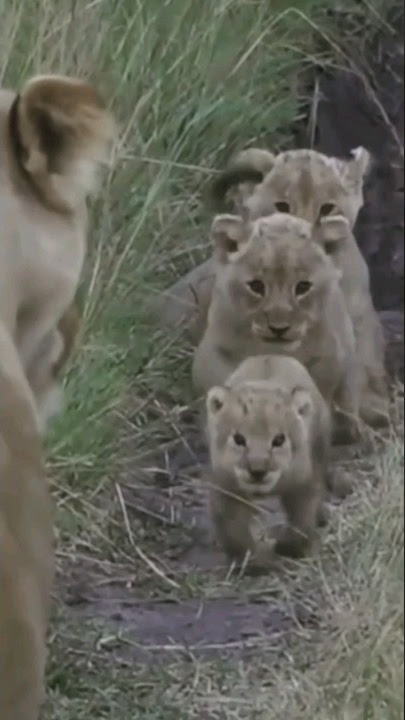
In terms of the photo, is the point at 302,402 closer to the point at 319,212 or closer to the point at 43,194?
the point at 319,212

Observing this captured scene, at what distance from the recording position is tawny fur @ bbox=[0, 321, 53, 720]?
149cm

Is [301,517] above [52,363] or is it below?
below

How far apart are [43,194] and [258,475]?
26 cm

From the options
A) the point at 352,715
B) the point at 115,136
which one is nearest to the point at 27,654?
the point at 352,715

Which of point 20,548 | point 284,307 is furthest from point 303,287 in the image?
point 20,548

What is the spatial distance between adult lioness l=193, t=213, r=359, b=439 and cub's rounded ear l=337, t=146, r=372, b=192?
0.05 metres

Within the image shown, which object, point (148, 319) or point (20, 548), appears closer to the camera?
point (20, 548)

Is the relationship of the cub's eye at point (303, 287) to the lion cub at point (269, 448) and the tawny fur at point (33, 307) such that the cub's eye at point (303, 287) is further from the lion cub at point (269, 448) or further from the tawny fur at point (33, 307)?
the tawny fur at point (33, 307)

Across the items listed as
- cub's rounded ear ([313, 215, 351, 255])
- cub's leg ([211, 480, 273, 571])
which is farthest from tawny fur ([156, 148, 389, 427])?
cub's leg ([211, 480, 273, 571])

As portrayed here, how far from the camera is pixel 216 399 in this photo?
1.57m

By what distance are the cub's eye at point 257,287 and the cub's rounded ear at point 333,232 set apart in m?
0.05

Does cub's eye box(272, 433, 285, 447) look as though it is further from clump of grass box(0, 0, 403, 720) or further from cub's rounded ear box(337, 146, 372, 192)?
cub's rounded ear box(337, 146, 372, 192)

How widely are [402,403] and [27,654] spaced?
0.32m

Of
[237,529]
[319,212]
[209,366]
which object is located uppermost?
[319,212]
